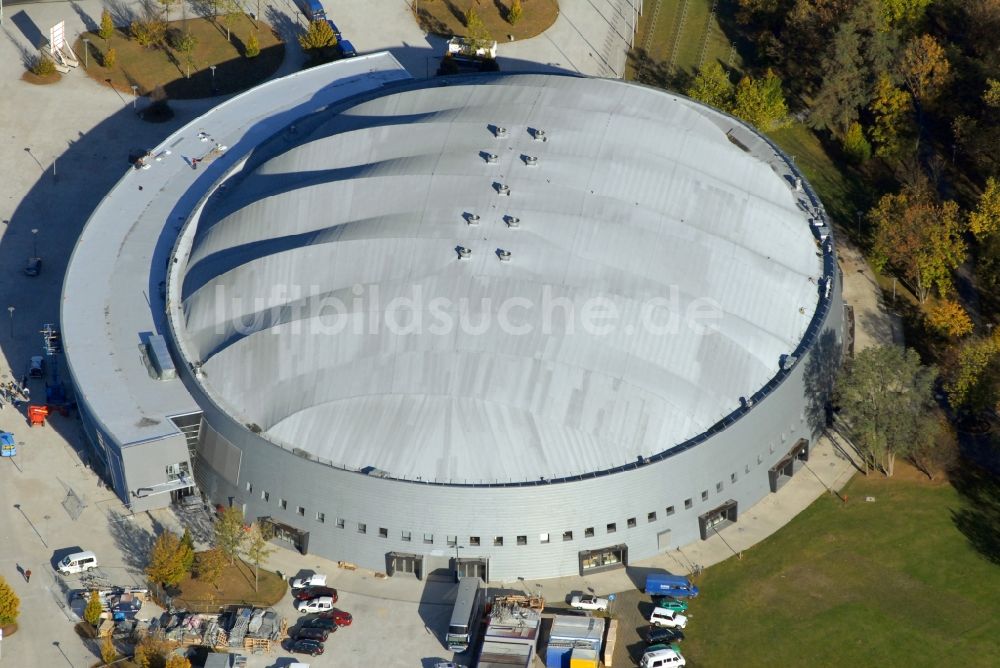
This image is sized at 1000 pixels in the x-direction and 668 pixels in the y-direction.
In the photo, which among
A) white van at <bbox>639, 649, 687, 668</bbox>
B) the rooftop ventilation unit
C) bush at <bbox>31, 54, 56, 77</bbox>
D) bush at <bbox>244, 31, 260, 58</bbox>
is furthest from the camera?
bush at <bbox>244, 31, 260, 58</bbox>

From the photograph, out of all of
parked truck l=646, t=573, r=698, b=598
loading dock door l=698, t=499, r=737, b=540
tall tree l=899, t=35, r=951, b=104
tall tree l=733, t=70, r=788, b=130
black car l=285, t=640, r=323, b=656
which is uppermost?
tall tree l=899, t=35, r=951, b=104

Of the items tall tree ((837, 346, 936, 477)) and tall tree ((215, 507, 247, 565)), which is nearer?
tall tree ((215, 507, 247, 565))

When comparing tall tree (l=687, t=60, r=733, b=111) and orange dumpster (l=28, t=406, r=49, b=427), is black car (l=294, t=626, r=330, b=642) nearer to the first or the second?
orange dumpster (l=28, t=406, r=49, b=427)

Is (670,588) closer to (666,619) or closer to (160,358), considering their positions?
(666,619)

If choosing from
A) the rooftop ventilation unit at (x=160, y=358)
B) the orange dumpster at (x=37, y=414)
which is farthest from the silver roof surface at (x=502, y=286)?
the orange dumpster at (x=37, y=414)

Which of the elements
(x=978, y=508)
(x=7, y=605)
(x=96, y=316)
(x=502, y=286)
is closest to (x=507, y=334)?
(x=502, y=286)

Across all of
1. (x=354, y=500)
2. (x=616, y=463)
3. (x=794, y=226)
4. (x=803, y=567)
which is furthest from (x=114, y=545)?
(x=794, y=226)

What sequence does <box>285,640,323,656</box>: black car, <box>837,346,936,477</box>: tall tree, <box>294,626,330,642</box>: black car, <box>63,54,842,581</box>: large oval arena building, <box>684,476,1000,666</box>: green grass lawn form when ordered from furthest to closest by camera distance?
<box>837,346,936,477</box>: tall tree → <box>63,54,842,581</box>: large oval arena building → <box>684,476,1000,666</box>: green grass lawn → <box>294,626,330,642</box>: black car → <box>285,640,323,656</box>: black car

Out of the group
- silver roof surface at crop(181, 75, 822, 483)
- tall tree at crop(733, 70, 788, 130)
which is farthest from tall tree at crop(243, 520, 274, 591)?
tall tree at crop(733, 70, 788, 130)
